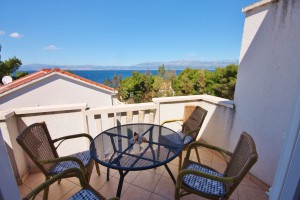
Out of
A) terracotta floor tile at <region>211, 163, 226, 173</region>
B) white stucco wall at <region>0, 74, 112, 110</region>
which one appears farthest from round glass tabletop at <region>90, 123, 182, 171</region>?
white stucco wall at <region>0, 74, 112, 110</region>

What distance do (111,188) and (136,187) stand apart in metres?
0.34

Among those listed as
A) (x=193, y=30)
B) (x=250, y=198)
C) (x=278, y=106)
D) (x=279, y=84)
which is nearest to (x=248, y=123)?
(x=278, y=106)

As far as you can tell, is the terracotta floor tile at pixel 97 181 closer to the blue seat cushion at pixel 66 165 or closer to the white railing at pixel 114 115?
the blue seat cushion at pixel 66 165

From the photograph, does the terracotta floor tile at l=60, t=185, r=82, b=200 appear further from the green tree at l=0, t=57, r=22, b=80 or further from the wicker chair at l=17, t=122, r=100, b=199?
the green tree at l=0, t=57, r=22, b=80

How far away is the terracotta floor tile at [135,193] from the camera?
1816mm

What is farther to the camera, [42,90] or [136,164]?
[42,90]

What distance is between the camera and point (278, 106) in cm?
169

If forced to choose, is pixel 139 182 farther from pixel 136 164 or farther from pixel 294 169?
pixel 294 169

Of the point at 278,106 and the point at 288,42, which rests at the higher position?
the point at 288,42

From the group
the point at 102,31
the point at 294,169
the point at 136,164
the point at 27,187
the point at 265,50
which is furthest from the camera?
the point at 102,31

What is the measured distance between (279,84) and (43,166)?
2780 mm

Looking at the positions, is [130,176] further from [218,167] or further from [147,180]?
[218,167]

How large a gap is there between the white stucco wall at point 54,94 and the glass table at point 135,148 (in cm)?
768

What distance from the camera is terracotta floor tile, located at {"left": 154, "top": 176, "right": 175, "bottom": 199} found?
72.9 inches
